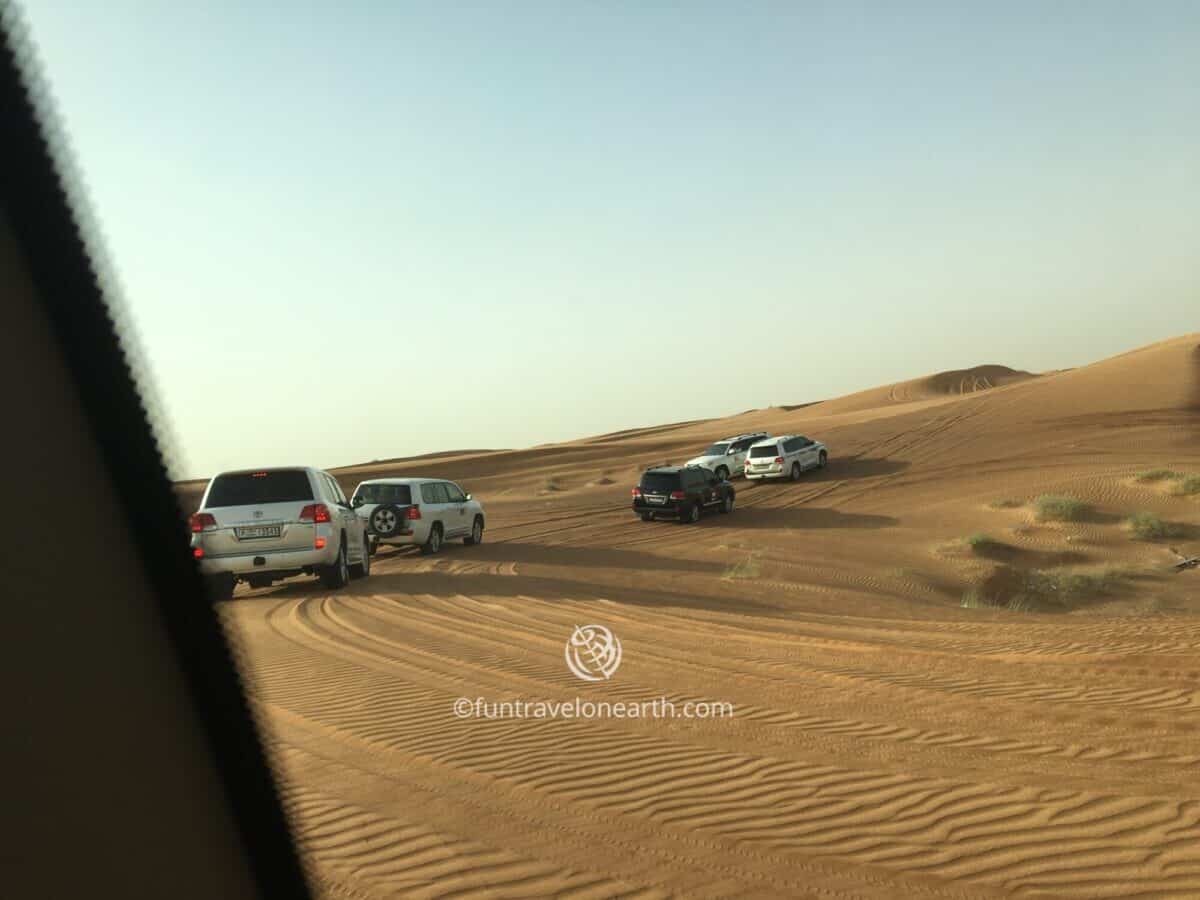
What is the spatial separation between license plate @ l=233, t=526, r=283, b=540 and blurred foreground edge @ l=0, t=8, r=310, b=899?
5856mm

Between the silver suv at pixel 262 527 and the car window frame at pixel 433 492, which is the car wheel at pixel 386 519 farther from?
the silver suv at pixel 262 527

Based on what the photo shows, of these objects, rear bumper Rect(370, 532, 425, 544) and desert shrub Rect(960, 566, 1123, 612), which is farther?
rear bumper Rect(370, 532, 425, 544)

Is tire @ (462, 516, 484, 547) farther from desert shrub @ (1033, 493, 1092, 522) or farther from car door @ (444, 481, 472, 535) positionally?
desert shrub @ (1033, 493, 1092, 522)

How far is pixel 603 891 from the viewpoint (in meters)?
4.29

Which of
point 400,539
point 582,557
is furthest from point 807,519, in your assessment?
point 400,539

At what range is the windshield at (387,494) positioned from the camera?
20.5 m

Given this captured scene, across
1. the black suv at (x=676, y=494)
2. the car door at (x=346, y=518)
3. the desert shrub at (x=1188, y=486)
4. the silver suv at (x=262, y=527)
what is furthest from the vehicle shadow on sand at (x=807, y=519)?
the silver suv at (x=262, y=527)

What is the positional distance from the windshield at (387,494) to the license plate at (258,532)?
6.51 m

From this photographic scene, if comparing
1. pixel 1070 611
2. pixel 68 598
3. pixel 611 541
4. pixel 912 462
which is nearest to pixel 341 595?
pixel 68 598

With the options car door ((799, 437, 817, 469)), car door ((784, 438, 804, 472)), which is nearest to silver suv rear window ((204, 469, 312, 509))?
car door ((784, 438, 804, 472))

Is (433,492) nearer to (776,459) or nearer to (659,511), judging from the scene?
(659,511)

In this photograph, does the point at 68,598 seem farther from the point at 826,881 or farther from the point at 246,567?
the point at 246,567

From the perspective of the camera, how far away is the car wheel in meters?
20.2

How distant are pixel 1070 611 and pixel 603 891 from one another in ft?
49.9
